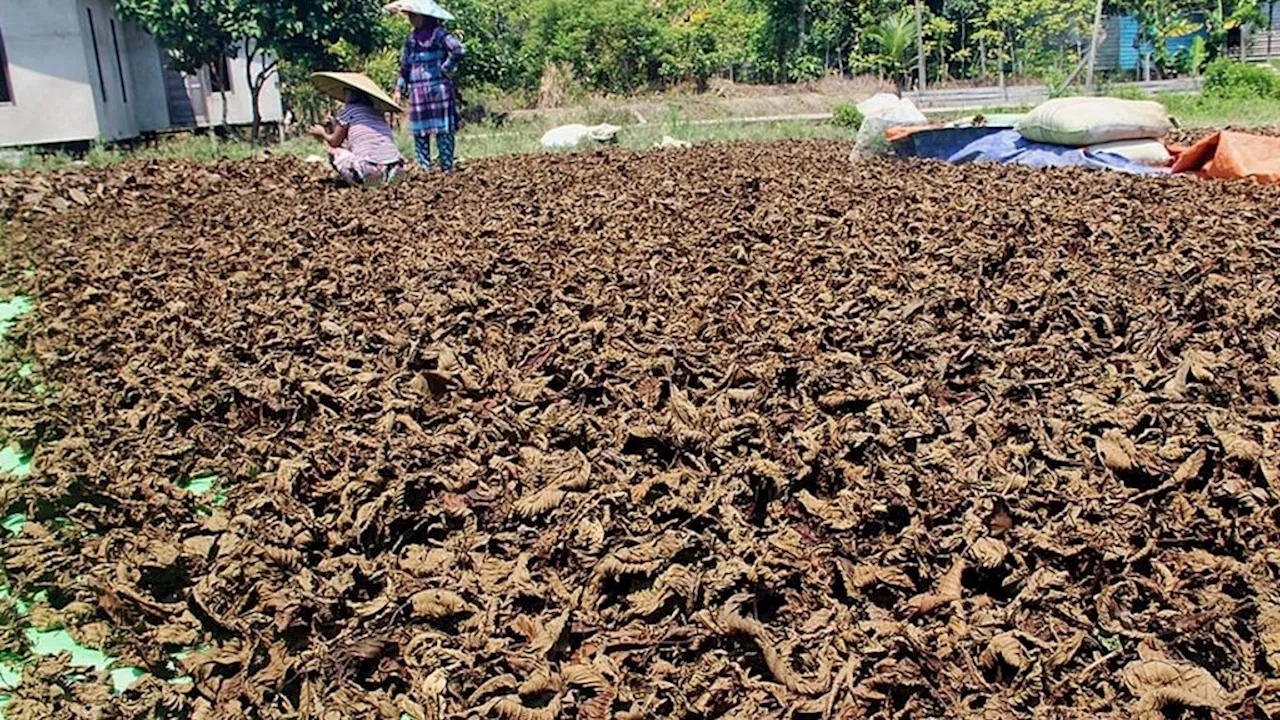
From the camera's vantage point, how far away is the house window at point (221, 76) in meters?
14.9

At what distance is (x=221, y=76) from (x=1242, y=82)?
1592 centimetres

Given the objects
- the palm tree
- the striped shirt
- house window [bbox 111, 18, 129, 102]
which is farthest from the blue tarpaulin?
the palm tree

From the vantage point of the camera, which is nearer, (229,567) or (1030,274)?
(229,567)

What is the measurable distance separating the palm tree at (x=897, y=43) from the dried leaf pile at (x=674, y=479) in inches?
729

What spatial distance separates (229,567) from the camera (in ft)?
6.93

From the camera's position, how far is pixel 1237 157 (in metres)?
6.30

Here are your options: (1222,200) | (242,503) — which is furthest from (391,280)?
(1222,200)

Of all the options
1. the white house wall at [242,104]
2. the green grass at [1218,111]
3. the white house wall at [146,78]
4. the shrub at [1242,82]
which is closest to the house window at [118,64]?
the white house wall at [146,78]

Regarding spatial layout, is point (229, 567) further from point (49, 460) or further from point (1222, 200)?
point (1222, 200)

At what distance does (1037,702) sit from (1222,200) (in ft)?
14.4

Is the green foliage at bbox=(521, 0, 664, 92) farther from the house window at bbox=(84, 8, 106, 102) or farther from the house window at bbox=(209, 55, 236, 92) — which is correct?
the house window at bbox=(84, 8, 106, 102)

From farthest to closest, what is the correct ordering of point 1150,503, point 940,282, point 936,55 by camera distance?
point 936,55 < point 940,282 < point 1150,503

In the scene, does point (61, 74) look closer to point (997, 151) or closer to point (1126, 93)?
point (997, 151)

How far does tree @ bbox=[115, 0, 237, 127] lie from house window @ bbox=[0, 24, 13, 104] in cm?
157
